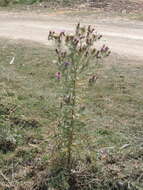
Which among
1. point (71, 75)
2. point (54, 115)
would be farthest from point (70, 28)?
point (71, 75)

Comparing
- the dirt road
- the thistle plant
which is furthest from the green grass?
the dirt road

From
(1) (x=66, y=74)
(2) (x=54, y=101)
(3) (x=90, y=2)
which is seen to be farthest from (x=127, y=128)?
(3) (x=90, y=2)

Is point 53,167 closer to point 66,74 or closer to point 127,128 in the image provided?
point 66,74

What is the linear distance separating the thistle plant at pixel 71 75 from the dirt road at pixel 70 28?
15.4ft

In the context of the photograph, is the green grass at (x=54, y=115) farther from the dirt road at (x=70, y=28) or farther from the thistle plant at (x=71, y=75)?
the dirt road at (x=70, y=28)

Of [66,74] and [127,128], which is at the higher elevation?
[66,74]

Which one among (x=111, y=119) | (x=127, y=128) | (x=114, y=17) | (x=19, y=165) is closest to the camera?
(x=19, y=165)

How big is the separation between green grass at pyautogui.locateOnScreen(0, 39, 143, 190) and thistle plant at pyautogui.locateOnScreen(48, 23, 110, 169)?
174 millimetres

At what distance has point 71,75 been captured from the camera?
10.8ft

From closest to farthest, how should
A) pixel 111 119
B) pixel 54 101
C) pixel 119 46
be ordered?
1. pixel 111 119
2. pixel 54 101
3. pixel 119 46

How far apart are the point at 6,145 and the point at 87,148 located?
0.90 meters

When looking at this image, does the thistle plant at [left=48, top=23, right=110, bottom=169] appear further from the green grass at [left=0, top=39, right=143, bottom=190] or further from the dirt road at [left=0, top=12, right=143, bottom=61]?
the dirt road at [left=0, top=12, right=143, bottom=61]

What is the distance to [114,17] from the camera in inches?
493

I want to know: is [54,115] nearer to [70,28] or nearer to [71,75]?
[71,75]
